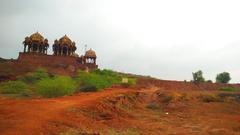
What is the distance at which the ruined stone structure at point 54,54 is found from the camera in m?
47.6

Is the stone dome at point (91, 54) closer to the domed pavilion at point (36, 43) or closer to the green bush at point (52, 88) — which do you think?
the domed pavilion at point (36, 43)

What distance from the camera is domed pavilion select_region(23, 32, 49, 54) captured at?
48938mm

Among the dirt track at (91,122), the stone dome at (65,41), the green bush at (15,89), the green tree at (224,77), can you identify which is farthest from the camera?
the green tree at (224,77)

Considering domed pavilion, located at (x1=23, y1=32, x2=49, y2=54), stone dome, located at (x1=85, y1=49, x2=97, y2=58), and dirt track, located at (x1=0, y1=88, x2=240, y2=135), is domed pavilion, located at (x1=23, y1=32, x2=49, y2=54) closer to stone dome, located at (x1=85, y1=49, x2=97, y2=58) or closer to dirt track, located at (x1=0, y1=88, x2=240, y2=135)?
stone dome, located at (x1=85, y1=49, x2=97, y2=58)

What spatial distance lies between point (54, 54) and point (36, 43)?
3.18m

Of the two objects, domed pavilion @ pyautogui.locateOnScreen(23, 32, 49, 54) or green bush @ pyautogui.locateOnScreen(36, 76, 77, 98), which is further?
domed pavilion @ pyautogui.locateOnScreen(23, 32, 49, 54)

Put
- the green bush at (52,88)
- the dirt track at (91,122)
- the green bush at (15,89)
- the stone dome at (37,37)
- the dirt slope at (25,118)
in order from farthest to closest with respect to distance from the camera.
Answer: the stone dome at (37,37), the green bush at (15,89), the green bush at (52,88), the dirt track at (91,122), the dirt slope at (25,118)

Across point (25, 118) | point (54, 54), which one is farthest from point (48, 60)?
point (25, 118)

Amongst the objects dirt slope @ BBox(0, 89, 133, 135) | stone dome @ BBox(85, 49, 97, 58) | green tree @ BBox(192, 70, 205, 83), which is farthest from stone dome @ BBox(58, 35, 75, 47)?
dirt slope @ BBox(0, 89, 133, 135)

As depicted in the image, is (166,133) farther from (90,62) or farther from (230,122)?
(90,62)

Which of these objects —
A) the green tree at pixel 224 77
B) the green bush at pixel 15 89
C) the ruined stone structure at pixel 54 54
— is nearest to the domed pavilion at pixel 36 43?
the ruined stone structure at pixel 54 54

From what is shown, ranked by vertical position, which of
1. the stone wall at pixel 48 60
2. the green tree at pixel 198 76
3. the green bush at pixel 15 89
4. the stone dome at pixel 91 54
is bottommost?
the green bush at pixel 15 89

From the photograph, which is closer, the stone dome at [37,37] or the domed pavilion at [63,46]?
the stone dome at [37,37]

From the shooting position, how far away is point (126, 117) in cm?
1520
